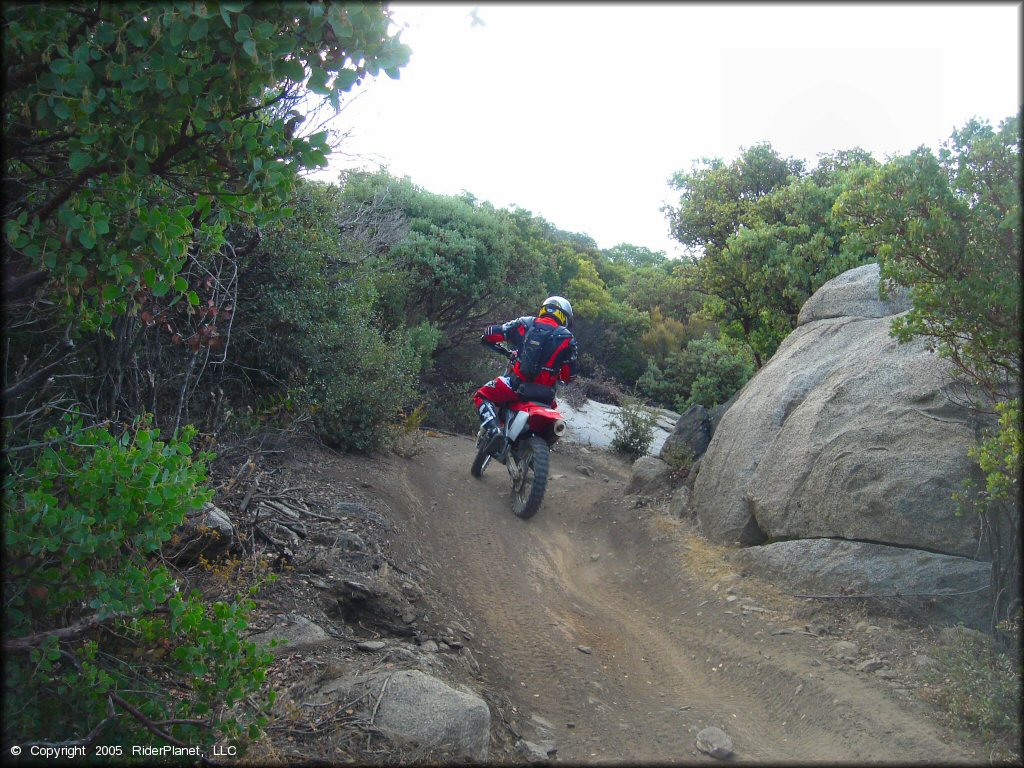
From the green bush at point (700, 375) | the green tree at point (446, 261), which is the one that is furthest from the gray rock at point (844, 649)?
the green bush at point (700, 375)

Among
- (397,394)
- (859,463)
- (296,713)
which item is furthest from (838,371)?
(296,713)

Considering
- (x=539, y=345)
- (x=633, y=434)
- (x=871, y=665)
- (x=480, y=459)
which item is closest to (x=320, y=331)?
(x=539, y=345)

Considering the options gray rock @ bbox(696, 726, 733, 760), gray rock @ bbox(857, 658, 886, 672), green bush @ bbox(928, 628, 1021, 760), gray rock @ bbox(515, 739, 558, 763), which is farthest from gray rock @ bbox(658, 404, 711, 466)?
gray rock @ bbox(515, 739, 558, 763)

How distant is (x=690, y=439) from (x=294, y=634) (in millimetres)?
6604

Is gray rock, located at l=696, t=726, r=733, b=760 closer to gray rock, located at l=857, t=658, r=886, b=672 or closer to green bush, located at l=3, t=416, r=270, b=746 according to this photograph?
gray rock, located at l=857, t=658, r=886, b=672

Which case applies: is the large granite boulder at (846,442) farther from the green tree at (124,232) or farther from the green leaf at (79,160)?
the green leaf at (79,160)

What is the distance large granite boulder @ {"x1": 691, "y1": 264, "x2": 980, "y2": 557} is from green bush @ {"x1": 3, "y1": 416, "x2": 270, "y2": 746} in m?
4.62

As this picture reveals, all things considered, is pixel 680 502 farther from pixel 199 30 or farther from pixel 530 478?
Answer: pixel 199 30

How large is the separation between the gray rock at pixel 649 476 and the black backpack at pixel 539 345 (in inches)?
74.2

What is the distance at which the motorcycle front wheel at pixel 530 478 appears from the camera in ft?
27.5

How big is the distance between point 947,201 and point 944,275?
0.46 meters

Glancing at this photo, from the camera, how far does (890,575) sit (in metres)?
5.46

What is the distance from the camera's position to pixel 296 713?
3.59 metres

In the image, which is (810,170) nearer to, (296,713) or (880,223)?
(880,223)
